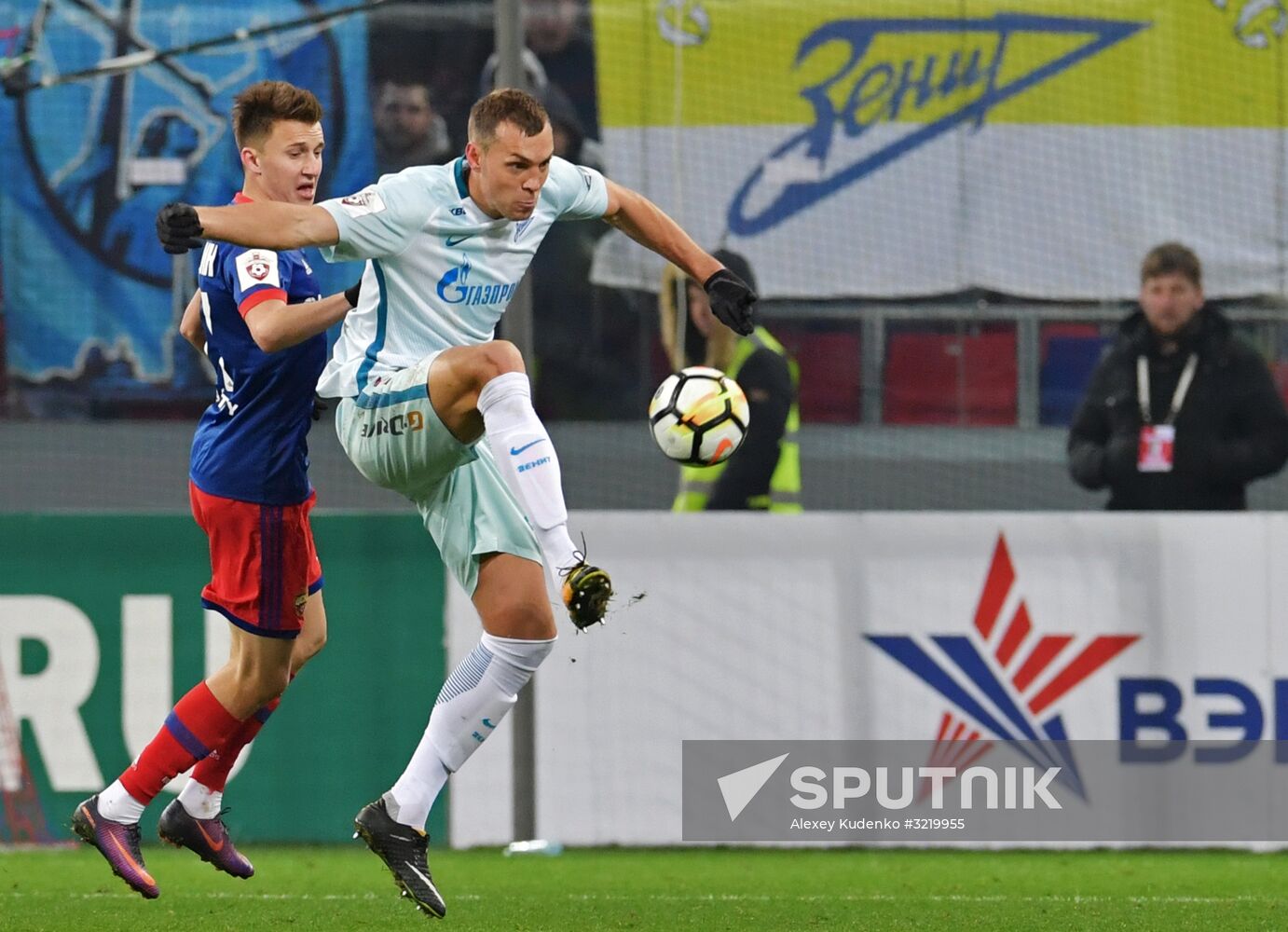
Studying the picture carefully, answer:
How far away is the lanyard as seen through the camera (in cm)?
813

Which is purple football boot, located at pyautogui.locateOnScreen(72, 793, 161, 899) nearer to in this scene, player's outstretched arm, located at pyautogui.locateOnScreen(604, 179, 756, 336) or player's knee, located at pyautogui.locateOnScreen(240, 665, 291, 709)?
player's knee, located at pyautogui.locateOnScreen(240, 665, 291, 709)

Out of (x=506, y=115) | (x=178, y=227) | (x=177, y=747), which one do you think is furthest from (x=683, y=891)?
(x=178, y=227)

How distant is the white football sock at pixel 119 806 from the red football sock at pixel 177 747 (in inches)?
0.7

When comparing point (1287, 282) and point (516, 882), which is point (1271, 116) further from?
point (516, 882)

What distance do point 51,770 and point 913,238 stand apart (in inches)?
163

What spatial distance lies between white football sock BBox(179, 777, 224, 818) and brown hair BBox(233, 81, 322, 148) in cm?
187

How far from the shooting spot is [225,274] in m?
5.67

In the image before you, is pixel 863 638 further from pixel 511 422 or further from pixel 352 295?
pixel 352 295

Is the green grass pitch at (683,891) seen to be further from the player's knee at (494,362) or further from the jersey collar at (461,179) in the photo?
the jersey collar at (461,179)

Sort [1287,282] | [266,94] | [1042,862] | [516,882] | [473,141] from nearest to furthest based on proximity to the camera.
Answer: [473,141] → [266,94] → [516,882] → [1042,862] → [1287,282]

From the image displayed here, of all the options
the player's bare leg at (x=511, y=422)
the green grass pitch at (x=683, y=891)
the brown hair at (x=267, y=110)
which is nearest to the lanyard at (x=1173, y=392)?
the green grass pitch at (x=683, y=891)

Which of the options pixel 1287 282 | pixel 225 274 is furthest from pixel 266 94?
pixel 1287 282

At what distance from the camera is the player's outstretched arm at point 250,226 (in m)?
4.77

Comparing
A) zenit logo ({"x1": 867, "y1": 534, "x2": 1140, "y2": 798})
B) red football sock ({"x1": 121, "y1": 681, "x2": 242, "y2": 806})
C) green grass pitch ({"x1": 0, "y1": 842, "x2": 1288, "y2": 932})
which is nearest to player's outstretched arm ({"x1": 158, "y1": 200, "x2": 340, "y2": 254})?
red football sock ({"x1": 121, "y1": 681, "x2": 242, "y2": 806})
